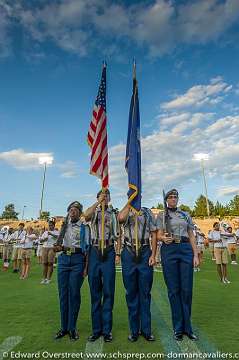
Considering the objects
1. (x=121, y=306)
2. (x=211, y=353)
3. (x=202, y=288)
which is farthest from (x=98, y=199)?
(x=202, y=288)

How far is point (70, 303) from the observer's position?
472 cm

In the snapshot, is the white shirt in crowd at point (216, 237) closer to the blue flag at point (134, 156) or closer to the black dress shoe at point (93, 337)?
the blue flag at point (134, 156)

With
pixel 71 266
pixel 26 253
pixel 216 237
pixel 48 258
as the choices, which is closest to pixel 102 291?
pixel 71 266

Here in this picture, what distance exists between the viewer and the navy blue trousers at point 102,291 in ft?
15.1

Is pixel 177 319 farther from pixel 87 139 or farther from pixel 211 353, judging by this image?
pixel 87 139

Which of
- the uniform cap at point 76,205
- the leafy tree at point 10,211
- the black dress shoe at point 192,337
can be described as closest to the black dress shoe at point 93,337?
the black dress shoe at point 192,337

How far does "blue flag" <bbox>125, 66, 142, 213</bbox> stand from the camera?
518 cm

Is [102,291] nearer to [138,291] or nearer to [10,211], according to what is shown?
[138,291]

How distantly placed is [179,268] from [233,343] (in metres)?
1.20

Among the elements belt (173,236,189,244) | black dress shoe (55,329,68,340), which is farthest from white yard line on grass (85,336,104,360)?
belt (173,236,189,244)

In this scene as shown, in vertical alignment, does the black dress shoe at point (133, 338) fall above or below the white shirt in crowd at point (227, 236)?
below

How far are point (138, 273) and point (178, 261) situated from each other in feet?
2.09

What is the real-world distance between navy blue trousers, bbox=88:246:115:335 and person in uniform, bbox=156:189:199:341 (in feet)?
2.75

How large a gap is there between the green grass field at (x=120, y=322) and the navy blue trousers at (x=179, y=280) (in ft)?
0.93
